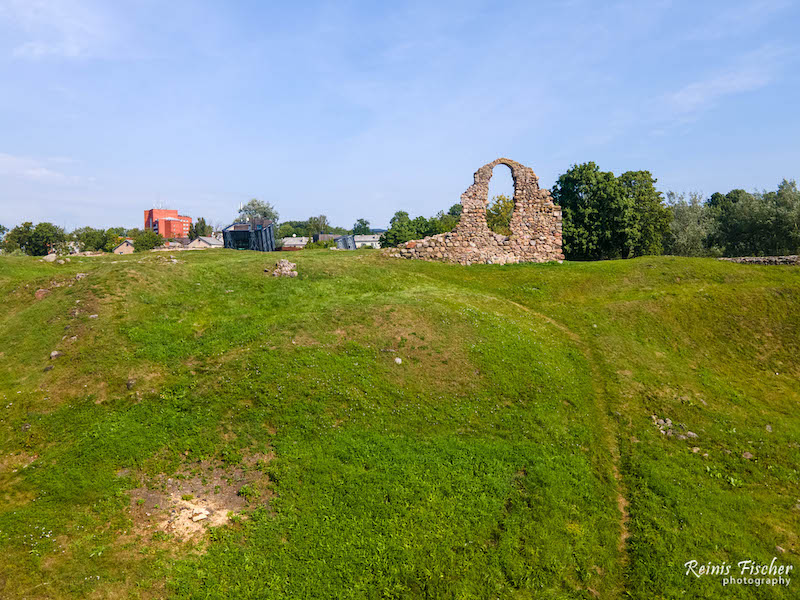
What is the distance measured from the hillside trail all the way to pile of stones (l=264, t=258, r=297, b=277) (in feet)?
28.3

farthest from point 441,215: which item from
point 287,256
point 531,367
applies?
point 531,367

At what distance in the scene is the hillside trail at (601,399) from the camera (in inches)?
470

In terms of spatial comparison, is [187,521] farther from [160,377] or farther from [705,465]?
[705,465]

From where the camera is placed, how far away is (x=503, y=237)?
34.9m

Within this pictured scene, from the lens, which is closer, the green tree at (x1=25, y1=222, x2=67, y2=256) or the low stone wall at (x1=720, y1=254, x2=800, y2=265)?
the low stone wall at (x1=720, y1=254, x2=800, y2=265)

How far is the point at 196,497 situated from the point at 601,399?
14141 mm

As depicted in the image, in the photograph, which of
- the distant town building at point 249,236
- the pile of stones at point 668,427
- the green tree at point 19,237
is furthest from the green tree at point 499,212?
the green tree at point 19,237

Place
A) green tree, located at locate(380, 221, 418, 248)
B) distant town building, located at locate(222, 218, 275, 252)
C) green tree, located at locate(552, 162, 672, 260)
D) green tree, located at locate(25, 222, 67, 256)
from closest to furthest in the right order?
1. distant town building, located at locate(222, 218, 275, 252)
2. green tree, located at locate(552, 162, 672, 260)
3. green tree, located at locate(380, 221, 418, 248)
4. green tree, located at locate(25, 222, 67, 256)

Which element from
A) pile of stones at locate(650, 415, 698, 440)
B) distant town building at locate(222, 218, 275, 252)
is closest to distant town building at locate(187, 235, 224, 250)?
distant town building at locate(222, 218, 275, 252)

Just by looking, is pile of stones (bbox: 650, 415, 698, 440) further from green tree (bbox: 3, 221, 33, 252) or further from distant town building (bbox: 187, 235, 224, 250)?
green tree (bbox: 3, 221, 33, 252)

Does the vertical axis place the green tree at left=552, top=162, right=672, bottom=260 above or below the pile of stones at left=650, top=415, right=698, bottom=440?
above

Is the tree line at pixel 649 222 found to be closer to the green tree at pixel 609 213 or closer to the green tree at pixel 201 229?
the green tree at pixel 609 213

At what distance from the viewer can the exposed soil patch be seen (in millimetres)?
10984

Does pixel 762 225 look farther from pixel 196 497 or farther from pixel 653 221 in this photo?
pixel 196 497
